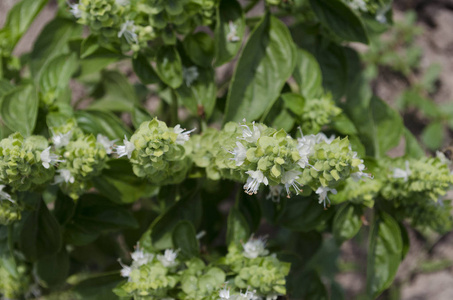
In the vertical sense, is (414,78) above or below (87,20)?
below

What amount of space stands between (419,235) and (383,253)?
5.05ft

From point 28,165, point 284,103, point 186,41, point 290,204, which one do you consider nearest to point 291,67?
point 284,103

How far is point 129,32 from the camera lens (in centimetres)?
188

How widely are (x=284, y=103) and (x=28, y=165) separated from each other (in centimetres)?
106

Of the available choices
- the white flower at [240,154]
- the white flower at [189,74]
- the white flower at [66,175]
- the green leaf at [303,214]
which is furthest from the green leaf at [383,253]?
the white flower at [66,175]

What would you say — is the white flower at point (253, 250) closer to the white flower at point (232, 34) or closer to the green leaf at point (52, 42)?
the white flower at point (232, 34)

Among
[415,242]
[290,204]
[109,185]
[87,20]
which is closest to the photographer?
[87,20]

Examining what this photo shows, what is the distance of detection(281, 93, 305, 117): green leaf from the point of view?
2.04 m

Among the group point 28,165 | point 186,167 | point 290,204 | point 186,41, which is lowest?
point 290,204

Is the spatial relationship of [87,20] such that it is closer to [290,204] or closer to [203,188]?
[203,188]

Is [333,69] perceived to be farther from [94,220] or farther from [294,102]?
[94,220]

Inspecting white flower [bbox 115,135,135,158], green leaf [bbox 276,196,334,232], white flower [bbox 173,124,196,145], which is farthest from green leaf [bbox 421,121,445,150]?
white flower [bbox 115,135,135,158]

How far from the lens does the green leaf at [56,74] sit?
2209 millimetres

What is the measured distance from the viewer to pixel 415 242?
351 centimetres
